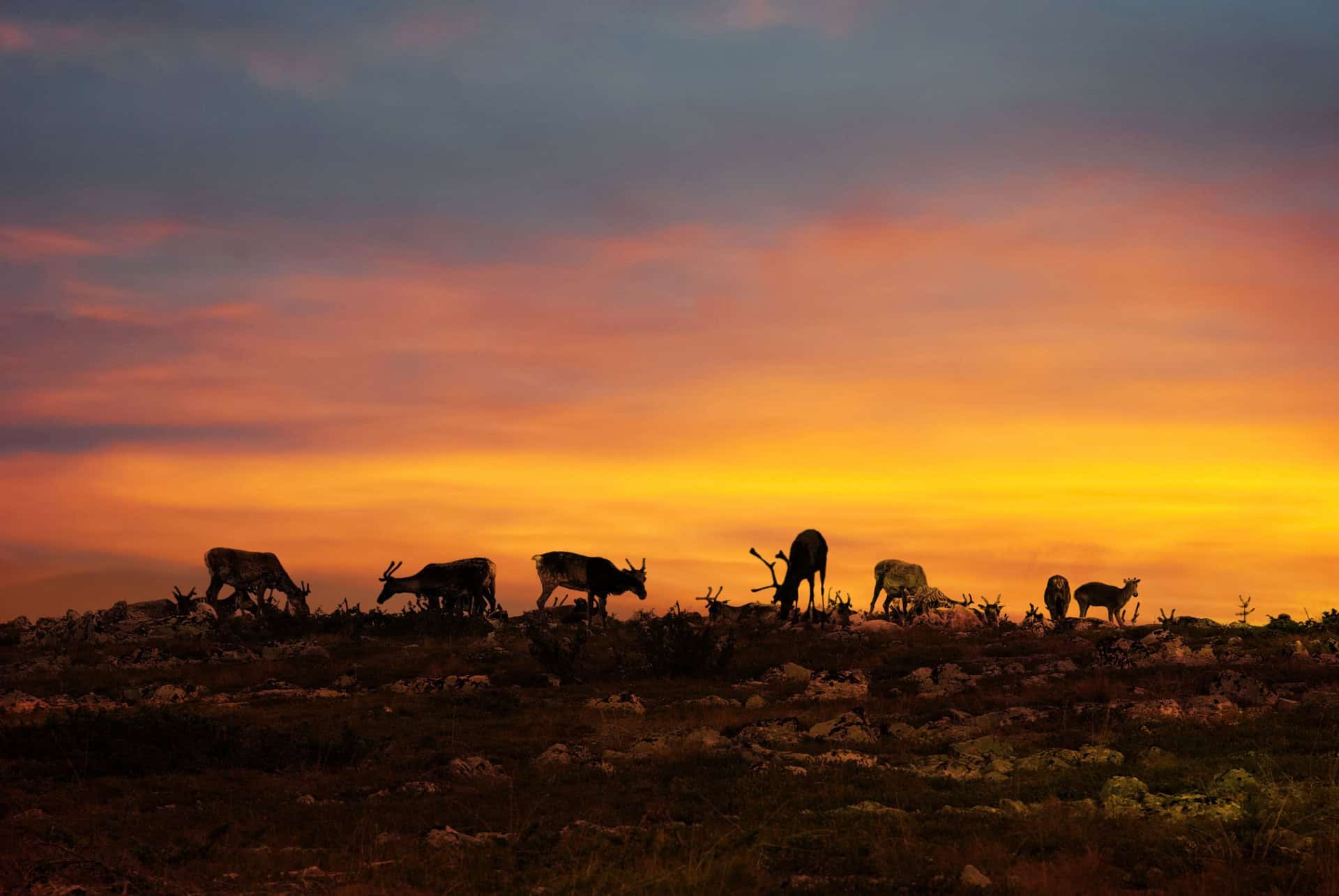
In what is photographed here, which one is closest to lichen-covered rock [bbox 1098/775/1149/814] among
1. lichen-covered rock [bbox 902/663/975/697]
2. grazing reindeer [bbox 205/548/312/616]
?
lichen-covered rock [bbox 902/663/975/697]

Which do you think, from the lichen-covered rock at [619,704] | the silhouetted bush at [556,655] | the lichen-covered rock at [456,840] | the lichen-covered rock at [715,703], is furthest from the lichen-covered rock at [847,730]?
the silhouetted bush at [556,655]

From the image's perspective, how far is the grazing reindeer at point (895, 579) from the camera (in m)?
45.5

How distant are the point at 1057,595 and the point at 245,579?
28.1 meters

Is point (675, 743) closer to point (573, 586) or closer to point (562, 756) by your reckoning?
point (562, 756)

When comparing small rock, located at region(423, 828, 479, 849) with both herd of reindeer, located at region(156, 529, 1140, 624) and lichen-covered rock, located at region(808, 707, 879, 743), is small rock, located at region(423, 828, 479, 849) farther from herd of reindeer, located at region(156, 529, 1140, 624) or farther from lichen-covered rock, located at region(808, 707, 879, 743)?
herd of reindeer, located at region(156, 529, 1140, 624)

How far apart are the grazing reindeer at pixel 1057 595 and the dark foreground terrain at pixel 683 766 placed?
31.2 ft

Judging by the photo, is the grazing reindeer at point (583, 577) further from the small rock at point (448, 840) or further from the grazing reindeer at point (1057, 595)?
the small rock at point (448, 840)

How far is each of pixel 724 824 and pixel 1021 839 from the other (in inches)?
135

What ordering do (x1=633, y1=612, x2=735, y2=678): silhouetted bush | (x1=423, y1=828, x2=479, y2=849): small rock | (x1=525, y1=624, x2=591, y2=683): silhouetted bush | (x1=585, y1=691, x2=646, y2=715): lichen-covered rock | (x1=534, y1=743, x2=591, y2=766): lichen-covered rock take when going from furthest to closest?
(x1=633, y1=612, x2=735, y2=678): silhouetted bush < (x1=525, y1=624, x2=591, y2=683): silhouetted bush < (x1=585, y1=691, x2=646, y2=715): lichen-covered rock < (x1=534, y1=743, x2=591, y2=766): lichen-covered rock < (x1=423, y1=828, x2=479, y2=849): small rock

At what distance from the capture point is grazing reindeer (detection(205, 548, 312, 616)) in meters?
42.5

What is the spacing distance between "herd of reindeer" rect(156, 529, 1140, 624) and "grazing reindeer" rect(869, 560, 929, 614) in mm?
39

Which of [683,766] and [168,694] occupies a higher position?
[168,694]

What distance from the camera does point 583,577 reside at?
41531mm

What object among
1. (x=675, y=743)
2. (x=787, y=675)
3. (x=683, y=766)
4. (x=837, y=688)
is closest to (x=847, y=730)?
(x=675, y=743)
